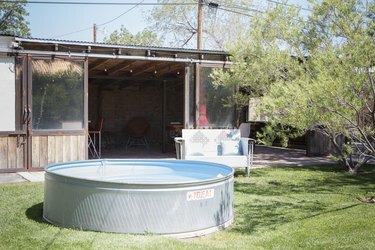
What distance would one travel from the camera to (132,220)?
14.6ft

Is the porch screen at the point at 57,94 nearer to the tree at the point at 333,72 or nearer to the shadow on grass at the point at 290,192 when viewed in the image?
the shadow on grass at the point at 290,192

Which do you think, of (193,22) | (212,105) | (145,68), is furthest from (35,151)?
(193,22)

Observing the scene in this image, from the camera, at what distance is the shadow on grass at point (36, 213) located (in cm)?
512

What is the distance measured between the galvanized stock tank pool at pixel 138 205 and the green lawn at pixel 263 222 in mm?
131

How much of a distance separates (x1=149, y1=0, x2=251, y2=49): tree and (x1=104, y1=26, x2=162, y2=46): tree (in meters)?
1.40

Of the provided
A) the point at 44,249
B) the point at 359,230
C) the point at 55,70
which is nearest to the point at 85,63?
the point at 55,70

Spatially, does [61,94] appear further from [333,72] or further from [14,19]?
[14,19]

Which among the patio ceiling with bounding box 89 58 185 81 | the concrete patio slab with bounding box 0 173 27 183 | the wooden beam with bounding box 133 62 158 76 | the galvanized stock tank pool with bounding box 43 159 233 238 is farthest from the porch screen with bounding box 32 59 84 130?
the galvanized stock tank pool with bounding box 43 159 233 238

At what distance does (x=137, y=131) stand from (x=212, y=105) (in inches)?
191

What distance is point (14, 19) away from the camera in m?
27.4

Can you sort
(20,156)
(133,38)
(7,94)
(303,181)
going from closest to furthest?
(303,181) < (7,94) < (20,156) < (133,38)

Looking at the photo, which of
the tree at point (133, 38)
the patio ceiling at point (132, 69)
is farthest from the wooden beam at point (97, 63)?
the tree at point (133, 38)

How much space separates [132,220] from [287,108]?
2581 mm

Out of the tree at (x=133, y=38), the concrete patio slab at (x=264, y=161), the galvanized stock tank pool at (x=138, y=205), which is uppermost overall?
the tree at (x=133, y=38)
